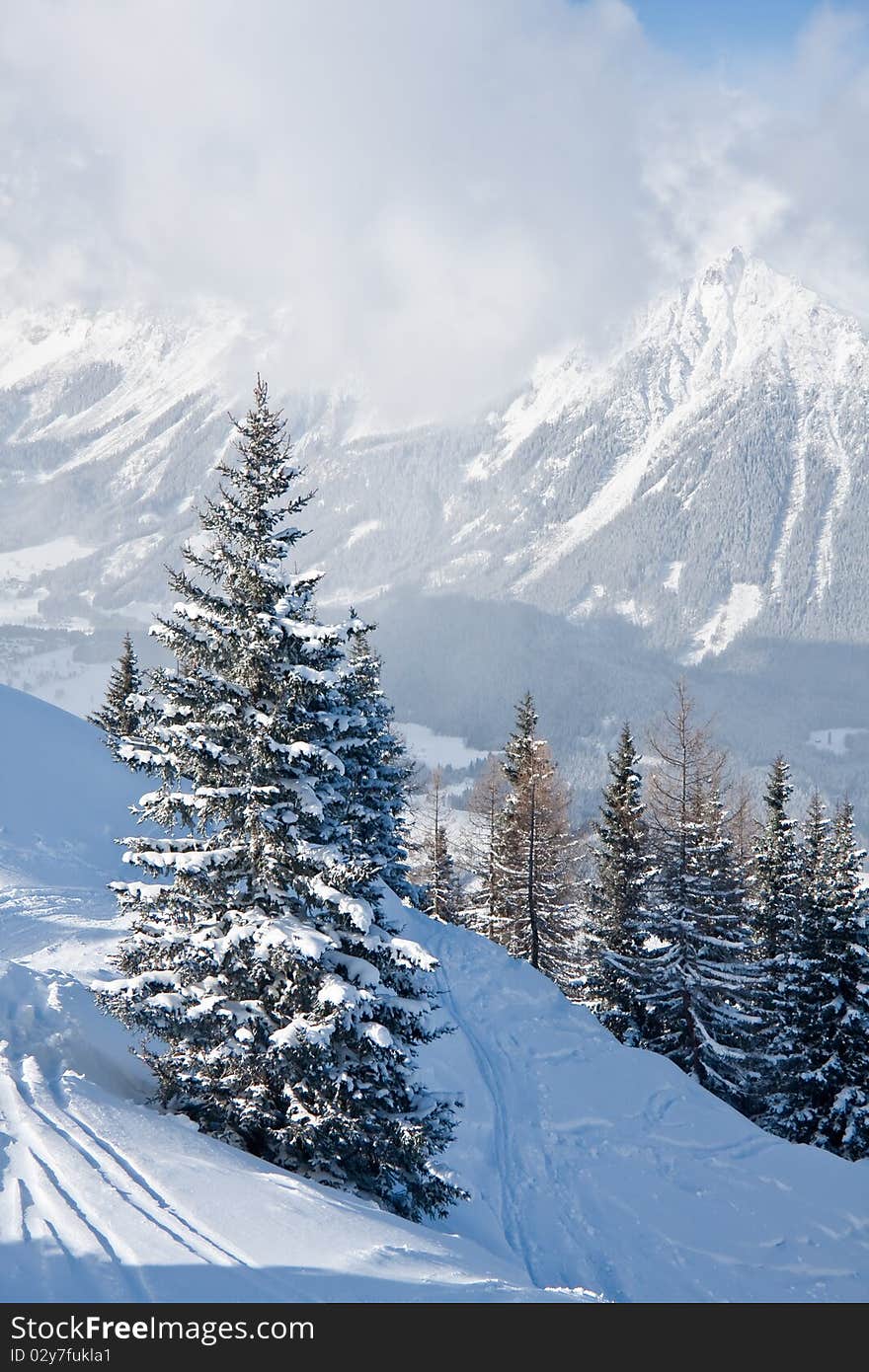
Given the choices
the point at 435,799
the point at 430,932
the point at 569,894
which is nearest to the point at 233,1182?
the point at 430,932

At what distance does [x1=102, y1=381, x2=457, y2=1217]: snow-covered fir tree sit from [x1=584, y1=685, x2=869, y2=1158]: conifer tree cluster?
1970cm

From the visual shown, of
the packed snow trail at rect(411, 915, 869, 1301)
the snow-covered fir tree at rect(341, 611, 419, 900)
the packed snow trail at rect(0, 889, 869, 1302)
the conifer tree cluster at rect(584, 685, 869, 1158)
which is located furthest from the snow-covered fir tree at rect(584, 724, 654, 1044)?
the snow-covered fir tree at rect(341, 611, 419, 900)

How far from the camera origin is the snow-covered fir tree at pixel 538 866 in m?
35.2

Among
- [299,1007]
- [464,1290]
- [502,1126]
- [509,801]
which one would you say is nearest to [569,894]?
[509,801]

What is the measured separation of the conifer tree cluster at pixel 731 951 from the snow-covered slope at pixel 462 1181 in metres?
5.82

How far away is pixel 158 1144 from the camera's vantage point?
9758 millimetres

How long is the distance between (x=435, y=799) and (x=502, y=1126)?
93.6 ft

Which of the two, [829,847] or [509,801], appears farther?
[509,801]

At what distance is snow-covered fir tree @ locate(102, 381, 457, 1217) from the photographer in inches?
430
